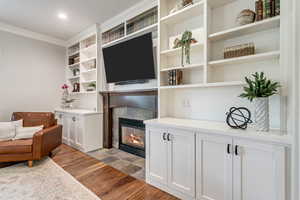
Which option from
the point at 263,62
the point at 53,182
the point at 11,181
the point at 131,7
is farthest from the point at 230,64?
the point at 11,181

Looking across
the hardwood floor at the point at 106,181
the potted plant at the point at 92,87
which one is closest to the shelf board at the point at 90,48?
the potted plant at the point at 92,87

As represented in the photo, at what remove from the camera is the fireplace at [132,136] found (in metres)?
3.01

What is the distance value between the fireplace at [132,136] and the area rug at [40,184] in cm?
124

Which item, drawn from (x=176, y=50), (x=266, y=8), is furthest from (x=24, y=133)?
(x=266, y=8)

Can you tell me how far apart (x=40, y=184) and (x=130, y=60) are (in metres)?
2.33

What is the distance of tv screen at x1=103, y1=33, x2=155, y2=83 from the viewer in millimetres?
2512

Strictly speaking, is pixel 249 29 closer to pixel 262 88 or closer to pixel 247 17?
pixel 247 17

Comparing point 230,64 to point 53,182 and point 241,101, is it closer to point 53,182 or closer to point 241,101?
point 241,101

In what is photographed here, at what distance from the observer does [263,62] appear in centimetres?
166

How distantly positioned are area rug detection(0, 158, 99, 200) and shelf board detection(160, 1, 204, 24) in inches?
102

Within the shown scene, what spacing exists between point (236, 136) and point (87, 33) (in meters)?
3.95

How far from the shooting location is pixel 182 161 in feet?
5.78

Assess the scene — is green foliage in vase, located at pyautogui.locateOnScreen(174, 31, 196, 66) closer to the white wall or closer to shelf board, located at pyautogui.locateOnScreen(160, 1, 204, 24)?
shelf board, located at pyautogui.locateOnScreen(160, 1, 204, 24)

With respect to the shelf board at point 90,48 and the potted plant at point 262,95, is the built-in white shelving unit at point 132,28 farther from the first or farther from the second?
the potted plant at point 262,95
